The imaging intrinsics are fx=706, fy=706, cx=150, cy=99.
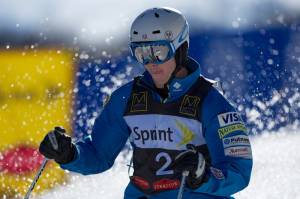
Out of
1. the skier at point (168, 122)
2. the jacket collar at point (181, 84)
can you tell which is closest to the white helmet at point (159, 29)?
the skier at point (168, 122)

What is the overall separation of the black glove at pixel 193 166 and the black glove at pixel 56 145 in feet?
2.84

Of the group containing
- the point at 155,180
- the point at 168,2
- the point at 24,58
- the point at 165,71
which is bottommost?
the point at 168,2

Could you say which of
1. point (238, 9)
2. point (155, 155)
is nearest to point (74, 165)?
point (155, 155)

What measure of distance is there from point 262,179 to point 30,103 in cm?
337

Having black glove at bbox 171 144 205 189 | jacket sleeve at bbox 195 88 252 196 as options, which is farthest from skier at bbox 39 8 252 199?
black glove at bbox 171 144 205 189

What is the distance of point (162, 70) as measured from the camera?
174 inches

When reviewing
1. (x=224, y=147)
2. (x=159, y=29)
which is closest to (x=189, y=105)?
(x=224, y=147)

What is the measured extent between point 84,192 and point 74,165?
12.5ft

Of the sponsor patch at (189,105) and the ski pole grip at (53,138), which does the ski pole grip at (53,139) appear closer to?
the ski pole grip at (53,138)

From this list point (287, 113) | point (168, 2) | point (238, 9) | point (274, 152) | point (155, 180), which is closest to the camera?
point (155, 180)

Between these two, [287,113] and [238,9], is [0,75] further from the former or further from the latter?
[238,9]

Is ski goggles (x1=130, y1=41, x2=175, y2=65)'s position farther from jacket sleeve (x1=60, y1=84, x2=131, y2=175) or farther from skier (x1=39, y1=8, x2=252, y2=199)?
jacket sleeve (x1=60, y1=84, x2=131, y2=175)

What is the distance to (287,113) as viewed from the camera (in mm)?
10617

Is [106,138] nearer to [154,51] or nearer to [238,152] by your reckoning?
[154,51]
